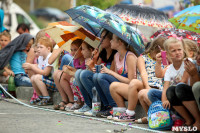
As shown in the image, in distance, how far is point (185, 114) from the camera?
5324 mm

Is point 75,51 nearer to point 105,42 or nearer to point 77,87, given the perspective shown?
point 77,87

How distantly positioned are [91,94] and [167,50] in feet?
5.79

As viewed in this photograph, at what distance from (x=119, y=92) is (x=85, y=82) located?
2.45ft

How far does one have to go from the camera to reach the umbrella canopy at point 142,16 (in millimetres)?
8102

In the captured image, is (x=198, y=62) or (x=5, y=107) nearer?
(x=198, y=62)

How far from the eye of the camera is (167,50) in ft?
18.5

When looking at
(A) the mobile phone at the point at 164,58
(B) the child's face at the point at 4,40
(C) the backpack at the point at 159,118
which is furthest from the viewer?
(B) the child's face at the point at 4,40

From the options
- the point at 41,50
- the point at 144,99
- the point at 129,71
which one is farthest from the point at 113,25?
the point at 41,50

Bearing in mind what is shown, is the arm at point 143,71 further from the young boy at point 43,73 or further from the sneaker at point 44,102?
the sneaker at point 44,102

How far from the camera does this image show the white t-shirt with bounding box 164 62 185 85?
5.62 m

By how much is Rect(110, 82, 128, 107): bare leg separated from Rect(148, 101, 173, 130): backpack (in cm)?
75

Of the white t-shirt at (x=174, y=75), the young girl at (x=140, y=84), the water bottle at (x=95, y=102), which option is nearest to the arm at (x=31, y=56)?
the water bottle at (x=95, y=102)

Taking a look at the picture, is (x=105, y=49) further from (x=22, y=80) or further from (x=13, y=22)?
(x=13, y=22)

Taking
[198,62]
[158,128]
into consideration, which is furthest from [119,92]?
[198,62]
